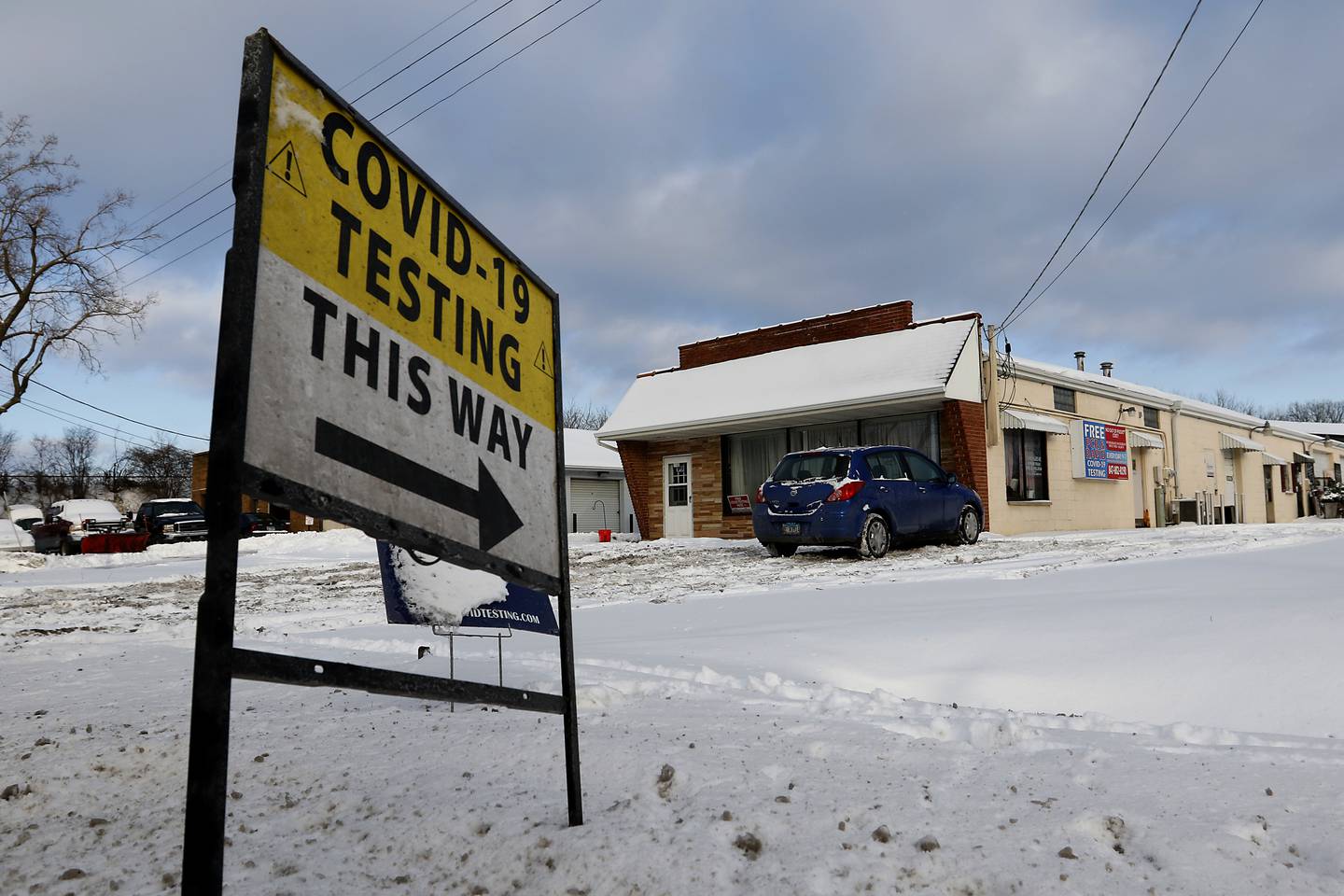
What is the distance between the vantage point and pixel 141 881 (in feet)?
6.28

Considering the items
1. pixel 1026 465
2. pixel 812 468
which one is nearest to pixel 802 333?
pixel 1026 465

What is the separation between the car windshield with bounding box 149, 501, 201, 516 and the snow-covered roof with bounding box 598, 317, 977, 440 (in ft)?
42.2

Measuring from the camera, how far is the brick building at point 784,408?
16.1 metres

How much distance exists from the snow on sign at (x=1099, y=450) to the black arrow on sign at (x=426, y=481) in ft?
63.8

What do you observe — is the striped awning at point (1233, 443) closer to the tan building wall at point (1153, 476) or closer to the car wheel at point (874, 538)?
the tan building wall at point (1153, 476)

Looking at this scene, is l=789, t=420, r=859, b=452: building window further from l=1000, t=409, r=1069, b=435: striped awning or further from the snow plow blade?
the snow plow blade

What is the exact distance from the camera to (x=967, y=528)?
13250mm

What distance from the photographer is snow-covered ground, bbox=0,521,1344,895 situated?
6.53 feet

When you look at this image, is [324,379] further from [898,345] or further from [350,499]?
[898,345]

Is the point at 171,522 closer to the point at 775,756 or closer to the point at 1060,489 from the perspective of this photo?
the point at 1060,489

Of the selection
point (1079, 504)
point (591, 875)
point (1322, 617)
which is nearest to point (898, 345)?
point (1079, 504)

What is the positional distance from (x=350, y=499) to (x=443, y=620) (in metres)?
1.91

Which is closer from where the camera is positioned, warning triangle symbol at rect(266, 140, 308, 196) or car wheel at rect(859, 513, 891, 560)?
warning triangle symbol at rect(266, 140, 308, 196)

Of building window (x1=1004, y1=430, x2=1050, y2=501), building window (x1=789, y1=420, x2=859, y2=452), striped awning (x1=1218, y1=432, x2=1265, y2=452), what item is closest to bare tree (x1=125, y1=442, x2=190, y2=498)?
building window (x1=789, y1=420, x2=859, y2=452)
